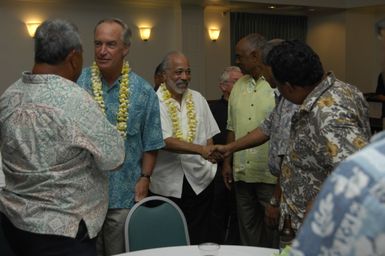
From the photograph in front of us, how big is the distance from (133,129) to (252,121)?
1.22 meters

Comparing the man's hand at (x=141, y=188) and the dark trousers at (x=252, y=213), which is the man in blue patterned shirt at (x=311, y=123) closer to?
the man's hand at (x=141, y=188)

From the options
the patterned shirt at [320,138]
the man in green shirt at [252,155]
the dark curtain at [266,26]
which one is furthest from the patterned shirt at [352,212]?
the dark curtain at [266,26]

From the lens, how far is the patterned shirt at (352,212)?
0.62 m

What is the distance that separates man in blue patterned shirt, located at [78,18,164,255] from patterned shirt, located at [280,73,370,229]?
0.86 m

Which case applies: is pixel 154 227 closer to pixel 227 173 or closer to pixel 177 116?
pixel 177 116

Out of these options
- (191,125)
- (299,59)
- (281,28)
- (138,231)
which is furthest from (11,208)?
(281,28)

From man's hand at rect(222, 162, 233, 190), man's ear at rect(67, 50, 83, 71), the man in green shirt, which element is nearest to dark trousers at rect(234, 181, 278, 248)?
the man in green shirt

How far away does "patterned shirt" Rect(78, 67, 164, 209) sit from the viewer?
317 cm

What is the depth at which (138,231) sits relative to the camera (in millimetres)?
2988

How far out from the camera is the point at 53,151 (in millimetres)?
2246

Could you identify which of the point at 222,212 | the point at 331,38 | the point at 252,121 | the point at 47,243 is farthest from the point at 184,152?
the point at 331,38

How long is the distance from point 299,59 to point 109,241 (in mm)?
1434

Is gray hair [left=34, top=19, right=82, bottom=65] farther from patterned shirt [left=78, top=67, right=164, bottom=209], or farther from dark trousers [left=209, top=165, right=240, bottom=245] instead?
dark trousers [left=209, top=165, right=240, bottom=245]

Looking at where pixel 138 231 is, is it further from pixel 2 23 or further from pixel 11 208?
pixel 2 23
